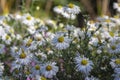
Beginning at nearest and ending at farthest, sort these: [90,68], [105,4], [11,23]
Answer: [90,68] → [11,23] → [105,4]

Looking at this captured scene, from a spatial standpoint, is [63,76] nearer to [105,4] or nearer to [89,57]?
[89,57]

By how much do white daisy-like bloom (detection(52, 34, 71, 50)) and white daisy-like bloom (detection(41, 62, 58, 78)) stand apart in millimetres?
112

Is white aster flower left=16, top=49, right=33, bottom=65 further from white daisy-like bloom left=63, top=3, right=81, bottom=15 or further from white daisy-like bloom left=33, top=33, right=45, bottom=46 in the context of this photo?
white daisy-like bloom left=63, top=3, right=81, bottom=15

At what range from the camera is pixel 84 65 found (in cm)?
261

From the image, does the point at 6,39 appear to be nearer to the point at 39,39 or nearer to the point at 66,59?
the point at 39,39

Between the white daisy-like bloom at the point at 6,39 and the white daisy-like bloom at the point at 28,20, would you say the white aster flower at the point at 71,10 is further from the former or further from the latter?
the white daisy-like bloom at the point at 28,20

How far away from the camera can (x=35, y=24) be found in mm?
4094

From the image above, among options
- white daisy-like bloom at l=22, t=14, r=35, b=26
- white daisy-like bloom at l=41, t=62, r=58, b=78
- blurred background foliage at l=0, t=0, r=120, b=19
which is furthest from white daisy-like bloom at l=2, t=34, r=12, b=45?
blurred background foliage at l=0, t=0, r=120, b=19

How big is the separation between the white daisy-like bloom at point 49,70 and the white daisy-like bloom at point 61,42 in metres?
0.11

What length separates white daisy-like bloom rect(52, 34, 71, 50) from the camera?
273 cm

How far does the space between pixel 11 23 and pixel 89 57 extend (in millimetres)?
1708

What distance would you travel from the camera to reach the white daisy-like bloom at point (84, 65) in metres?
2.60

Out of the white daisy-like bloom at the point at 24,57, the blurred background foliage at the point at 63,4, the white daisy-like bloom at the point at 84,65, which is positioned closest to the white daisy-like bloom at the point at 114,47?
the white daisy-like bloom at the point at 84,65

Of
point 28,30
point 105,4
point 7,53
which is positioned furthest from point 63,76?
point 105,4
